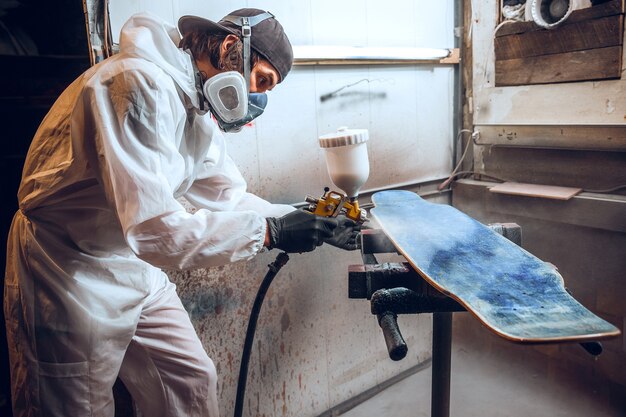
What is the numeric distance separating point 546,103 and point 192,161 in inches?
74.2

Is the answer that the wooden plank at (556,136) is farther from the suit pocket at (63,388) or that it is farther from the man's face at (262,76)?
the suit pocket at (63,388)

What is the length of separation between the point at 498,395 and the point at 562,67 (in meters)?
1.78

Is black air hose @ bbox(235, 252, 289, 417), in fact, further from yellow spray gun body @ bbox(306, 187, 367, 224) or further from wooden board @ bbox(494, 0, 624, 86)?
wooden board @ bbox(494, 0, 624, 86)

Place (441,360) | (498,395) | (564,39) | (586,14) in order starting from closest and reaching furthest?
(441,360) → (586,14) → (564,39) → (498,395)

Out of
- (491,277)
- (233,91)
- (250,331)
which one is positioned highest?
(233,91)

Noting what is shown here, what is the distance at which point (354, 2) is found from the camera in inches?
89.7

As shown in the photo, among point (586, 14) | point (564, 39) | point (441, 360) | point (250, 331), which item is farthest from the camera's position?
point (564, 39)

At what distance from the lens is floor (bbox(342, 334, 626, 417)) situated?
8.16 ft

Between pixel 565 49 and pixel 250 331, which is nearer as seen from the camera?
pixel 250 331

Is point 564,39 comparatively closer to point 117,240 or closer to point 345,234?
point 345,234

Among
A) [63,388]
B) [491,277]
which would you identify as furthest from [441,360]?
[63,388]

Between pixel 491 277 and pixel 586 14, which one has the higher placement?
pixel 586 14

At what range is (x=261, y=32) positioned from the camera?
1.49m

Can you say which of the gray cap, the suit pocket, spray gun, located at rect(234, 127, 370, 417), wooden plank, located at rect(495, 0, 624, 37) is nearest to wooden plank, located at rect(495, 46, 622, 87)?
wooden plank, located at rect(495, 0, 624, 37)
